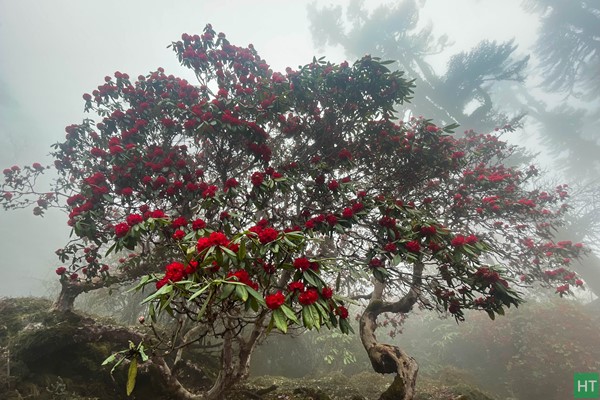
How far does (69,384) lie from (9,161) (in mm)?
82315

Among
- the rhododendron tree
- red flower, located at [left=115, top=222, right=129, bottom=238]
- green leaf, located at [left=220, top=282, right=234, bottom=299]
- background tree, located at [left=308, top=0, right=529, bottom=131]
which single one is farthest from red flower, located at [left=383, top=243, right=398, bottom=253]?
background tree, located at [left=308, top=0, right=529, bottom=131]

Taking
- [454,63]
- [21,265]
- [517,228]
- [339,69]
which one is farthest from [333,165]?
[21,265]

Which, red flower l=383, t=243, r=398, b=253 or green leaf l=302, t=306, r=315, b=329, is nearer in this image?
green leaf l=302, t=306, r=315, b=329

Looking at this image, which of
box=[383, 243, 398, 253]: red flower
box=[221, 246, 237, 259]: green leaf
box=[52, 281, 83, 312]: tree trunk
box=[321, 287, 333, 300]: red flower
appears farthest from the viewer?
box=[52, 281, 83, 312]: tree trunk

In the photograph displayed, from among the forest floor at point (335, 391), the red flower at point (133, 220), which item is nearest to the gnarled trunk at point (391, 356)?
the forest floor at point (335, 391)

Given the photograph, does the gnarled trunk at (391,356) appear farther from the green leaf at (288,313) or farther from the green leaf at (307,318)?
the green leaf at (288,313)

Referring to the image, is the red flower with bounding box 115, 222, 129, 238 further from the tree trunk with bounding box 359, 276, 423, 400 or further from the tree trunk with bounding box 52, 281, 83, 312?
the tree trunk with bounding box 359, 276, 423, 400

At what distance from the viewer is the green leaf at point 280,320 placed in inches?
64.8

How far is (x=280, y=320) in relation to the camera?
1.72m

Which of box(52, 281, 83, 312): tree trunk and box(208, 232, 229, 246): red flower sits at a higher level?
box(208, 232, 229, 246): red flower

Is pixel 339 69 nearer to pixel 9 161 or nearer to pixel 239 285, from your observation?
pixel 239 285

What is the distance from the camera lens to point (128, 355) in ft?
5.99

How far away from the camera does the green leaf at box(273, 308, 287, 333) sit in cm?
165

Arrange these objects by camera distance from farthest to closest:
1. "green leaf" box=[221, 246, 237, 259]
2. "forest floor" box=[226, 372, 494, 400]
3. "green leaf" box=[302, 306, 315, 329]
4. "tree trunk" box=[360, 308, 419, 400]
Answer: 1. "forest floor" box=[226, 372, 494, 400]
2. "tree trunk" box=[360, 308, 419, 400]
3. "green leaf" box=[221, 246, 237, 259]
4. "green leaf" box=[302, 306, 315, 329]
